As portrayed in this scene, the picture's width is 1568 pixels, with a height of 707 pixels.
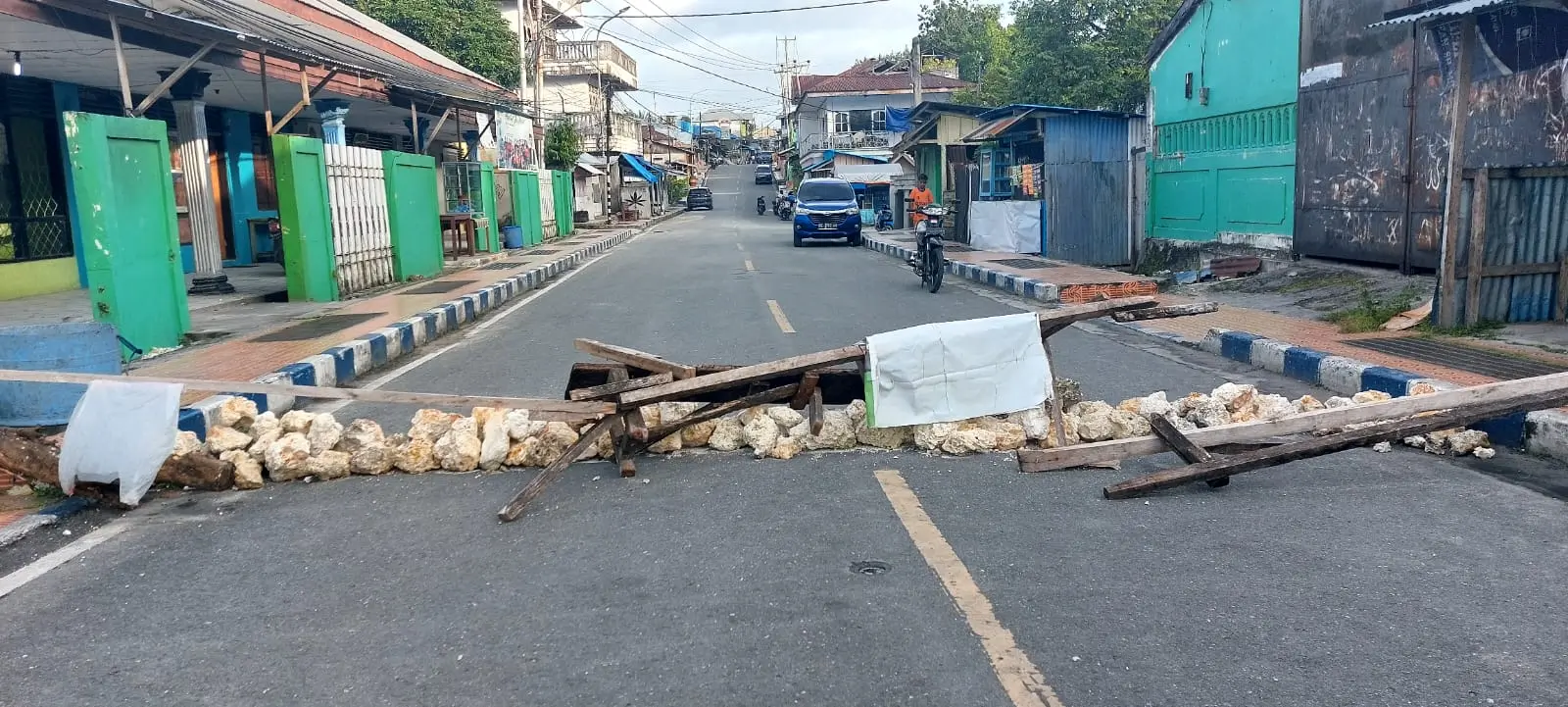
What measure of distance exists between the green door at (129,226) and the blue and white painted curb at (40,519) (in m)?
4.12

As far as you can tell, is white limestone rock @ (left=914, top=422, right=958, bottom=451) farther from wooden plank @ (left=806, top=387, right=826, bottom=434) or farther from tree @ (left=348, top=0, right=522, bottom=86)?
tree @ (left=348, top=0, right=522, bottom=86)

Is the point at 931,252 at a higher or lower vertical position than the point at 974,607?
higher

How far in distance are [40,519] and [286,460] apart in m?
1.06

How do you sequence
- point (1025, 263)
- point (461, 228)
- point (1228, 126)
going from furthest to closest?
1. point (461, 228)
2. point (1025, 263)
3. point (1228, 126)

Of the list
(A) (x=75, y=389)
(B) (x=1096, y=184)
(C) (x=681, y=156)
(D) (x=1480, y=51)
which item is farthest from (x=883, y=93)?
(A) (x=75, y=389)

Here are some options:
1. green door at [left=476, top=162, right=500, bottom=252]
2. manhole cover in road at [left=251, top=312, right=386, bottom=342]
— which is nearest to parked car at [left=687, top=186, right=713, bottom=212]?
green door at [left=476, top=162, right=500, bottom=252]

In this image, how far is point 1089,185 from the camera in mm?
20047

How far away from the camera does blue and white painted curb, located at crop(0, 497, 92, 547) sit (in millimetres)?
4766

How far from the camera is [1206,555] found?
4.14 metres

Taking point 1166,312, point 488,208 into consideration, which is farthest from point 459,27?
point 1166,312

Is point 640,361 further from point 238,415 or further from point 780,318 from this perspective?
point 780,318

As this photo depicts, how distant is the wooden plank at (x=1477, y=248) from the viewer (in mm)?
8656

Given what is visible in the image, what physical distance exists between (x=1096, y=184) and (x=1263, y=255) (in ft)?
18.3

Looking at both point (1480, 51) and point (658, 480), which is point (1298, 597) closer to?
point (658, 480)
